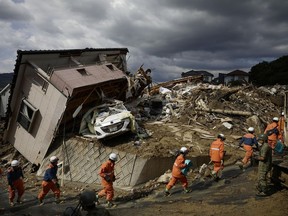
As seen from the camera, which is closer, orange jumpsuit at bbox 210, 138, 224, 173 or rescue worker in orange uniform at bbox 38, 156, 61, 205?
rescue worker in orange uniform at bbox 38, 156, 61, 205

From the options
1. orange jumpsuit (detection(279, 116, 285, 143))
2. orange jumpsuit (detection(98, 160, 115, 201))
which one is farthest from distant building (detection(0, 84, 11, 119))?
orange jumpsuit (detection(279, 116, 285, 143))

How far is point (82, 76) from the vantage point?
14.5 metres

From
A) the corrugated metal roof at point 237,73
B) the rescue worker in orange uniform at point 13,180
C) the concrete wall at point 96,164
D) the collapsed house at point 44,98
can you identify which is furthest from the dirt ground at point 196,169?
the corrugated metal roof at point 237,73

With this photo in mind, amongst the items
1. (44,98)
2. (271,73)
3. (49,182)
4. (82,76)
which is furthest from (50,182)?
(271,73)

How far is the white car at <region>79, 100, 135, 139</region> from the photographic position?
1268cm

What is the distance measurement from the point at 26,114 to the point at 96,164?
173 inches

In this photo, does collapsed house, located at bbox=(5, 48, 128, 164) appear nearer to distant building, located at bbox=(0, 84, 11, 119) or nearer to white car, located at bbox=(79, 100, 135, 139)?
white car, located at bbox=(79, 100, 135, 139)

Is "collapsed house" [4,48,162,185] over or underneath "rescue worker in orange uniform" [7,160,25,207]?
over

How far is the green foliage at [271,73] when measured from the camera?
4212 centimetres

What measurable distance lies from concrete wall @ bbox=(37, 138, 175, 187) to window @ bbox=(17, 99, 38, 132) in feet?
5.92

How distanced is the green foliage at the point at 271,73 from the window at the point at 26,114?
118 feet

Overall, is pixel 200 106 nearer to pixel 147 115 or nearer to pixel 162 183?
pixel 147 115

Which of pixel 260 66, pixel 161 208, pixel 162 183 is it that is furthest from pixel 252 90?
pixel 260 66

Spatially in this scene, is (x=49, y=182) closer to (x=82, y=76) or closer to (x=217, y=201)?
(x=217, y=201)
